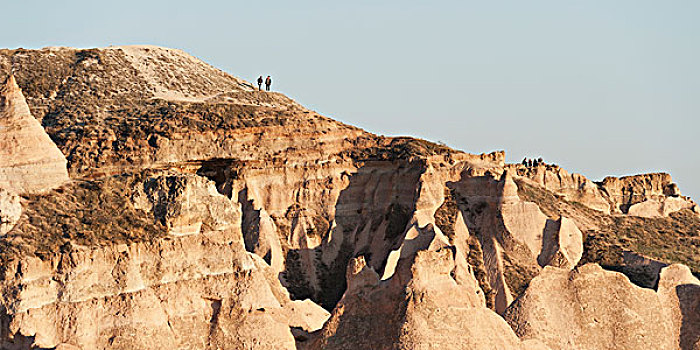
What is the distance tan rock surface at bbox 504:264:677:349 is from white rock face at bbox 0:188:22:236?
17.7 metres

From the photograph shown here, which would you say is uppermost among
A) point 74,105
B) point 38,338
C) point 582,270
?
point 74,105

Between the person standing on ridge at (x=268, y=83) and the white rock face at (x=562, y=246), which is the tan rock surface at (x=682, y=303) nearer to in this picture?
the white rock face at (x=562, y=246)

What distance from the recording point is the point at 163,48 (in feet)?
308

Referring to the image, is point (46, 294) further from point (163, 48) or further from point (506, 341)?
point (163, 48)

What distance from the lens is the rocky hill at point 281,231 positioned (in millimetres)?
44750

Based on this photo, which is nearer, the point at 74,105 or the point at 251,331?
the point at 251,331

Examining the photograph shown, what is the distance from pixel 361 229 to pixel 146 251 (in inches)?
1188

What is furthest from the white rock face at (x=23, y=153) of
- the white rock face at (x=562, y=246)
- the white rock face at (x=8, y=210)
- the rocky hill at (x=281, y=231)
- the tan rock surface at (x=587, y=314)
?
the white rock face at (x=562, y=246)

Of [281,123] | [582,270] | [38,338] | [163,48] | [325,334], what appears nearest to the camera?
[38,338]

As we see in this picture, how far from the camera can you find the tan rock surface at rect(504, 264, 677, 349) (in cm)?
5081

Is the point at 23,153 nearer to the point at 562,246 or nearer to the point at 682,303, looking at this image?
the point at 682,303

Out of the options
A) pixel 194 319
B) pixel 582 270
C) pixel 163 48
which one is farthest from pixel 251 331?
pixel 163 48

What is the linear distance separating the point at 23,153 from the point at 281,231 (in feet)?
86.0

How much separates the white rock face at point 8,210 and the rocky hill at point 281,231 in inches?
1.8
